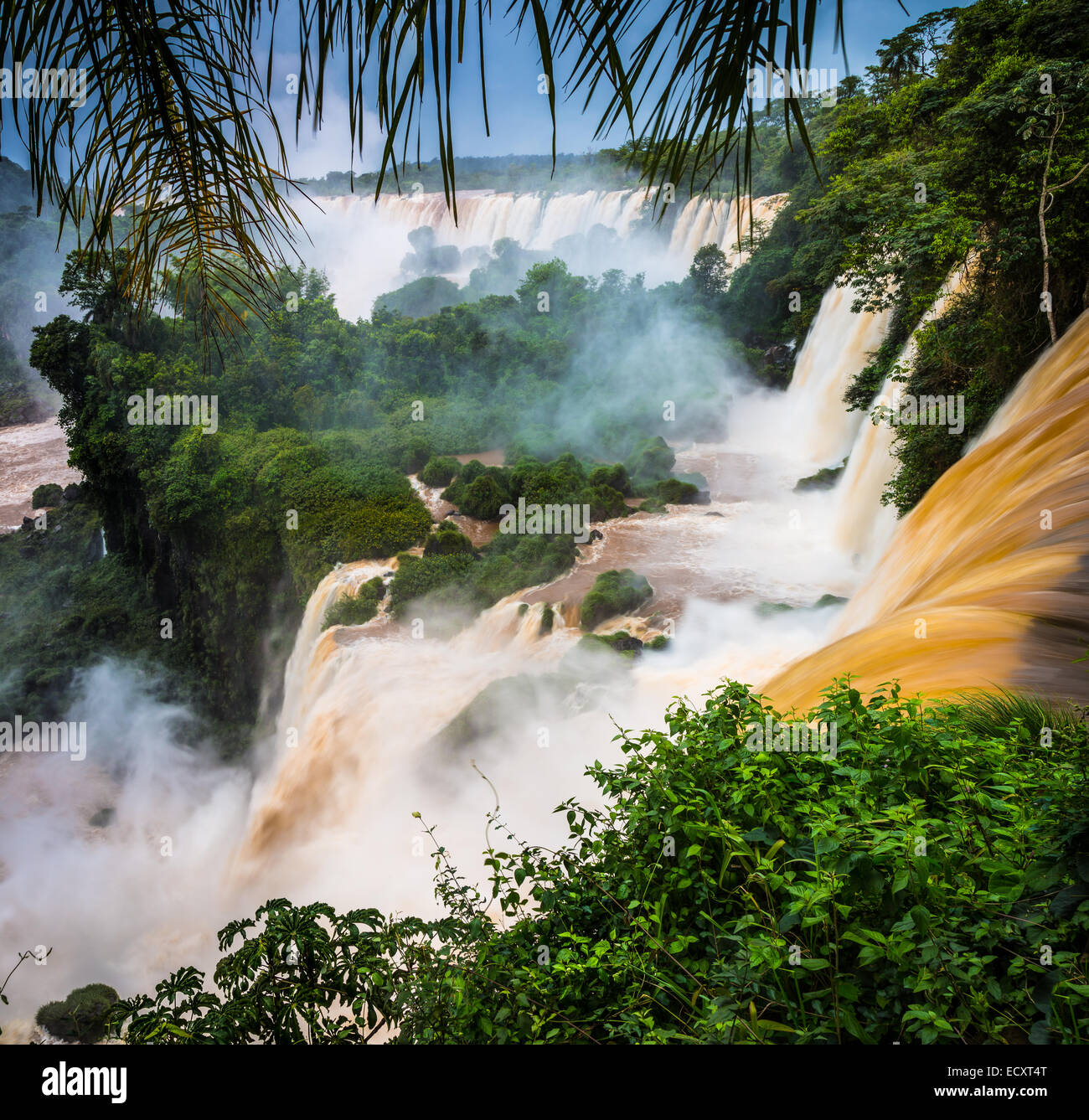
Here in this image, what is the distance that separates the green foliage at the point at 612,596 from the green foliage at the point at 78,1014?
7183 millimetres

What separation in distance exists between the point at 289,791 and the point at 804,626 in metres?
6.90

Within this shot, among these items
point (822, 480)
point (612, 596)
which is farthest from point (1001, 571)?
point (822, 480)

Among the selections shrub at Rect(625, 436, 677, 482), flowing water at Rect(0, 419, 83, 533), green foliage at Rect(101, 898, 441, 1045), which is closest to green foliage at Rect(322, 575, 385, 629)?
shrub at Rect(625, 436, 677, 482)

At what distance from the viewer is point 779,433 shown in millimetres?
16109

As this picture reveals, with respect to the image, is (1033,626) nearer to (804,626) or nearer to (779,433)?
(804,626)

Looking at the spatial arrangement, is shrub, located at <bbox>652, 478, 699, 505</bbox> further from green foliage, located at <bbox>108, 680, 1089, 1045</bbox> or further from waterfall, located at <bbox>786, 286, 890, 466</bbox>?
green foliage, located at <bbox>108, 680, 1089, 1045</bbox>

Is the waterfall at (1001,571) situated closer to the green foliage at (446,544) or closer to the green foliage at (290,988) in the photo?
the green foliage at (290,988)

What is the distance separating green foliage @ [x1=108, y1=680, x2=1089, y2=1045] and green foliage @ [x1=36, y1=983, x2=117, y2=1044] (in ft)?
26.1

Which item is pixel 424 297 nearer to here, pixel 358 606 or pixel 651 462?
pixel 651 462

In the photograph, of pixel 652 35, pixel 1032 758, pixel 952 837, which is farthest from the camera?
pixel 1032 758

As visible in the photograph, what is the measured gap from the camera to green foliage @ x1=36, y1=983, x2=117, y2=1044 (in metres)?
8.10

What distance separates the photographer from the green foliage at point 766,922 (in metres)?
1.51

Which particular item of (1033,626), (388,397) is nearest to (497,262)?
(388,397)

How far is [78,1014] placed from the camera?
27.4 ft
